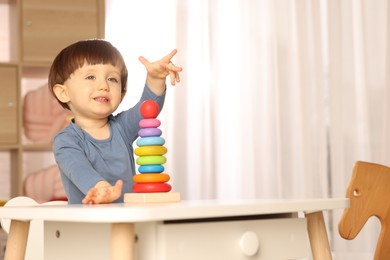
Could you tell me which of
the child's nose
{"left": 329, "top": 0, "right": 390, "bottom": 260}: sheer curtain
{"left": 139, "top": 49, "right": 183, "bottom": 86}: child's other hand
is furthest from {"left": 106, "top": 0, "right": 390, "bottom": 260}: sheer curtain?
the child's nose

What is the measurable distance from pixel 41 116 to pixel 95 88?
6.49 ft

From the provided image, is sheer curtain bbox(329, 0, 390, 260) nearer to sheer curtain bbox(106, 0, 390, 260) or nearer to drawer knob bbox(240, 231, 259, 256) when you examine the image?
sheer curtain bbox(106, 0, 390, 260)

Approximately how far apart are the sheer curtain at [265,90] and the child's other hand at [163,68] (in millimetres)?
2040

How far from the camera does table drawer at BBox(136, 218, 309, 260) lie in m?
1.04

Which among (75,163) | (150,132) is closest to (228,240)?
(150,132)

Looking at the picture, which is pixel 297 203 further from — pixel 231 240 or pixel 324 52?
pixel 324 52

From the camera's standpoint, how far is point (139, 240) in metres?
1.07

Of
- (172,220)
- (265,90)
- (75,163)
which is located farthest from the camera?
(265,90)

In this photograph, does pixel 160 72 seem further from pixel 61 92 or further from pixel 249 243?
pixel 249 243

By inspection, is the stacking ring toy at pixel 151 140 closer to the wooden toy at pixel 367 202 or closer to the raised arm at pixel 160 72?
the raised arm at pixel 160 72

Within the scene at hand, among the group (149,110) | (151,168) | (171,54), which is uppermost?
(171,54)

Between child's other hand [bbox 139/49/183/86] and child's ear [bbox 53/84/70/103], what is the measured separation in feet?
0.58

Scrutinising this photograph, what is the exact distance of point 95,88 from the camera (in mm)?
1521

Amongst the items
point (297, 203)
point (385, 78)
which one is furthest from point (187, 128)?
point (297, 203)
